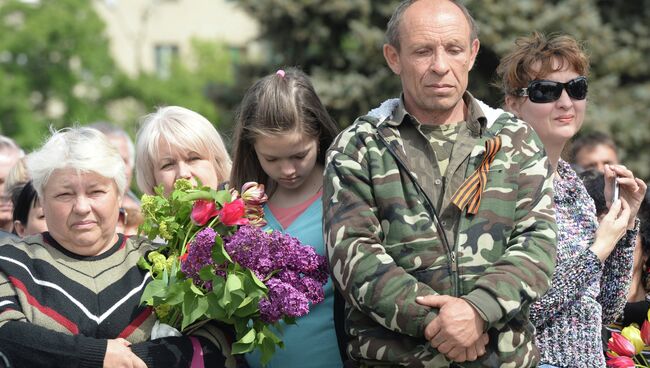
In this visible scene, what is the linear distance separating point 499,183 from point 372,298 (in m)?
0.66

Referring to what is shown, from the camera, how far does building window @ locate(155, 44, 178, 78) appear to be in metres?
39.7

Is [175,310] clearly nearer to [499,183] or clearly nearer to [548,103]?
[499,183]

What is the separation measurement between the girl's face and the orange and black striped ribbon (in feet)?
3.09

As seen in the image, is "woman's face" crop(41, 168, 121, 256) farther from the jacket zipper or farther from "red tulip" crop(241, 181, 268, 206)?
the jacket zipper

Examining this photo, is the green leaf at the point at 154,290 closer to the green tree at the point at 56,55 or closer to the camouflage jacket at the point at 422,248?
the camouflage jacket at the point at 422,248

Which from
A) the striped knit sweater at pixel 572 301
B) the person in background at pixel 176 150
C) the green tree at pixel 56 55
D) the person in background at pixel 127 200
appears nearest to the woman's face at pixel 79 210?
the person in background at pixel 127 200

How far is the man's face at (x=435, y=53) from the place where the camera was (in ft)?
11.8

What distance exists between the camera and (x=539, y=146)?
11.9 feet

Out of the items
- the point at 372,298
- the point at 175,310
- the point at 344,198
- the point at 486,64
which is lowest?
the point at 486,64

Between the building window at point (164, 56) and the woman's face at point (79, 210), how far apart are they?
117 feet

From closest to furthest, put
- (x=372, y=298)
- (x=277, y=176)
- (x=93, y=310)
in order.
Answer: (x=372, y=298)
(x=93, y=310)
(x=277, y=176)

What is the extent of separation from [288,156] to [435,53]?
2.94ft

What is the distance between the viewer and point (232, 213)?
148 inches

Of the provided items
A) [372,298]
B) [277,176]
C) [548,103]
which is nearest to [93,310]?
[277,176]
